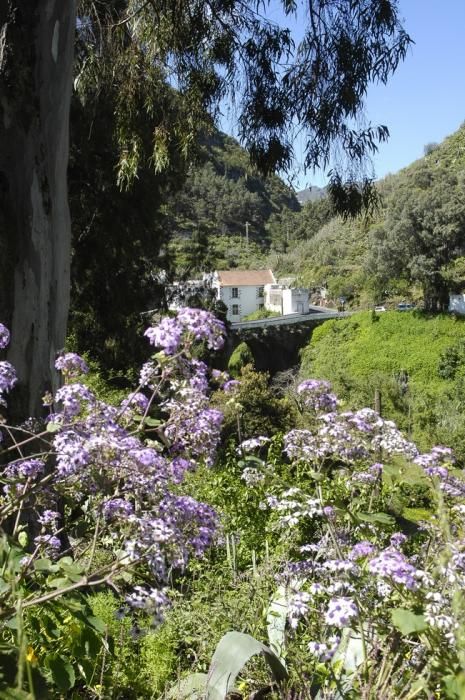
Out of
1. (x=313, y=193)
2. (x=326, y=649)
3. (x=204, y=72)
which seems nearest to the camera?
(x=326, y=649)

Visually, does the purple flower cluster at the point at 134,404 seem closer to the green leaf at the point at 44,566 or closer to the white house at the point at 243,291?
the green leaf at the point at 44,566

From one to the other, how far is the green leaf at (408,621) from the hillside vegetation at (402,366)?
18.9 metres

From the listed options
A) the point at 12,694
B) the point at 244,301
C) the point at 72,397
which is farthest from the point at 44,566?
the point at 244,301

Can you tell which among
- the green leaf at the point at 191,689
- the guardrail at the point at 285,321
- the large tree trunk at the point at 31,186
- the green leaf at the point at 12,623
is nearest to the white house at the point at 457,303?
the guardrail at the point at 285,321

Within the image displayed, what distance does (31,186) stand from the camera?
117 inches

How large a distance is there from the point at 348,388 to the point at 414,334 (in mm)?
5317

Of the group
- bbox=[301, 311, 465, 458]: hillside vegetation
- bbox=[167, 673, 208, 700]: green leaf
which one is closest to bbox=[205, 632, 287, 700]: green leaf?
bbox=[167, 673, 208, 700]: green leaf

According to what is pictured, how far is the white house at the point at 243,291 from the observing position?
42.2 meters

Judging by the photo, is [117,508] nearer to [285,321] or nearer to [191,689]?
[191,689]

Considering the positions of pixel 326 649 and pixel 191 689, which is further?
pixel 191 689

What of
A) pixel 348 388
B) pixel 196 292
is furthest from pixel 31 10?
pixel 348 388

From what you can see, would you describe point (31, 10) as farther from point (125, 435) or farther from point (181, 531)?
point (181, 531)

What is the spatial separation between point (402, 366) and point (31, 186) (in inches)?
981

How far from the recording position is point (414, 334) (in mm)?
28094
